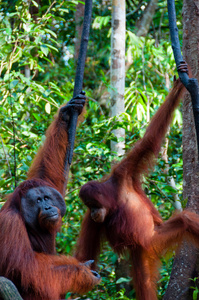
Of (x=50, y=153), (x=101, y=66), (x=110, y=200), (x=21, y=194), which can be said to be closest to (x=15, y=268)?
(x=21, y=194)

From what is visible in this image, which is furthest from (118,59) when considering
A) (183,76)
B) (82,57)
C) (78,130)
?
(183,76)

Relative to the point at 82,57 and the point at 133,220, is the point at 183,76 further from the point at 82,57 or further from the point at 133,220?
the point at 133,220

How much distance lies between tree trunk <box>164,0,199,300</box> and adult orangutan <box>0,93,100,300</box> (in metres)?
0.97

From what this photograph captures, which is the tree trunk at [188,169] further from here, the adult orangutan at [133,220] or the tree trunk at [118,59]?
the tree trunk at [118,59]

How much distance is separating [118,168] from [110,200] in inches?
10.7

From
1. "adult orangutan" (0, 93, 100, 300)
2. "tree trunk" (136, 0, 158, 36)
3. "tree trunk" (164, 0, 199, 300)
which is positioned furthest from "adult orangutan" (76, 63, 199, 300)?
"tree trunk" (136, 0, 158, 36)

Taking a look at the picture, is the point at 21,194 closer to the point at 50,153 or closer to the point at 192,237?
the point at 50,153

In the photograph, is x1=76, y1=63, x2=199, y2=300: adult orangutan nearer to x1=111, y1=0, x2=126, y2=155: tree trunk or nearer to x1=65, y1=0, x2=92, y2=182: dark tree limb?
x1=65, y1=0, x2=92, y2=182: dark tree limb

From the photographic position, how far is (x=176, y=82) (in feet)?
9.68

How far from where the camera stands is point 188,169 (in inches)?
135

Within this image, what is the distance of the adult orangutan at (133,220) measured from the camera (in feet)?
11.1

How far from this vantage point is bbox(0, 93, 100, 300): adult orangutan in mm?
2402

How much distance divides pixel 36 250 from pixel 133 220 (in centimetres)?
111

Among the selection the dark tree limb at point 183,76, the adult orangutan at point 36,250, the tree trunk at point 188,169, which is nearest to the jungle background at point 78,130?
the tree trunk at point 188,169
